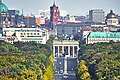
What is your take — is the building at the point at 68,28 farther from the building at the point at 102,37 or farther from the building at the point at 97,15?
the building at the point at 102,37

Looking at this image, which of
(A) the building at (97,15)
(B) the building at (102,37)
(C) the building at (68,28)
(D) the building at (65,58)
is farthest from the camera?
(A) the building at (97,15)

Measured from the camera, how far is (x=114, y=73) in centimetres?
3534

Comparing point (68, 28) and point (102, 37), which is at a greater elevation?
point (102, 37)

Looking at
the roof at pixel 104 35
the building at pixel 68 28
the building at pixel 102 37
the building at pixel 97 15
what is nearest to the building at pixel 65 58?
the building at pixel 102 37

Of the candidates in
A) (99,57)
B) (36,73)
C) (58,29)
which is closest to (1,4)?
(58,29)

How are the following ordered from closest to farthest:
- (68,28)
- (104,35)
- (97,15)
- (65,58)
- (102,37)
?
(65,58), (102,37), (104,35), (68,28), (97,15)

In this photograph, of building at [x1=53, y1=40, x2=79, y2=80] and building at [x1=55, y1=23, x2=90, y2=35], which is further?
building at [x1=55, y1=23, x2=90, y2=35]

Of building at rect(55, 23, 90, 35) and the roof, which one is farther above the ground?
the roof

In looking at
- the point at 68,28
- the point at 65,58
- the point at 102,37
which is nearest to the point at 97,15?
the point at 68,28

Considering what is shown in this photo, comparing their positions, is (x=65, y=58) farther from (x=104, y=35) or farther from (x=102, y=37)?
(x=104, y=35)

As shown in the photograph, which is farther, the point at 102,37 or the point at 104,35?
the point at 104,35

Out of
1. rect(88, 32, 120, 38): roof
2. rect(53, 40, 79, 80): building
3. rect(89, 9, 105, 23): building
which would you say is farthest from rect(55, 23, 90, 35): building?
rect(53, 40, 79, 80): building

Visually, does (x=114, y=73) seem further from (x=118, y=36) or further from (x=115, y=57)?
(x=118, y=36)

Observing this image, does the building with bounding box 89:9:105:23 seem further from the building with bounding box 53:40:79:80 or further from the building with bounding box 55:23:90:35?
the building with bounding box 53:40:79:80
